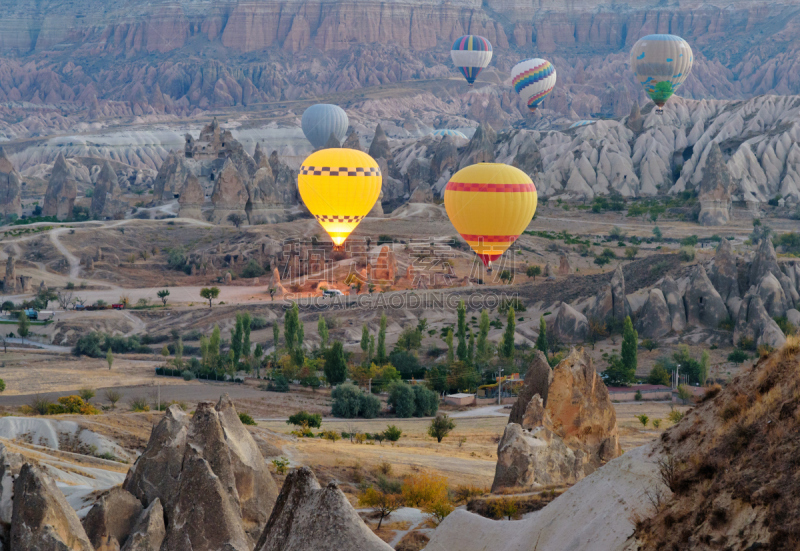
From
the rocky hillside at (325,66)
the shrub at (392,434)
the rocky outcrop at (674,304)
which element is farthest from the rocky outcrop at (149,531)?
the rocky hillside at (325,66)

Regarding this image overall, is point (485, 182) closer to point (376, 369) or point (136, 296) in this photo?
point (376, 369)

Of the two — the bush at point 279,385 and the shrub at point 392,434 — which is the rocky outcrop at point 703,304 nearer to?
the bush at point 279,385

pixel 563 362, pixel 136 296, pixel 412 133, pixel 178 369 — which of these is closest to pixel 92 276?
pixel 136 296

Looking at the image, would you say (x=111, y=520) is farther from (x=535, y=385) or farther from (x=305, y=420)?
(x=305, y=420)

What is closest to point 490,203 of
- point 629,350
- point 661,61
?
point 629,350

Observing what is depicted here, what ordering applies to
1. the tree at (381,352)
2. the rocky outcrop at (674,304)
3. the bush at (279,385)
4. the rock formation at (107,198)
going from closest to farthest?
the bush at (279,385), the tree at (381,352), the rocky outcrop at (674,304), the rock formation at (107,198)
